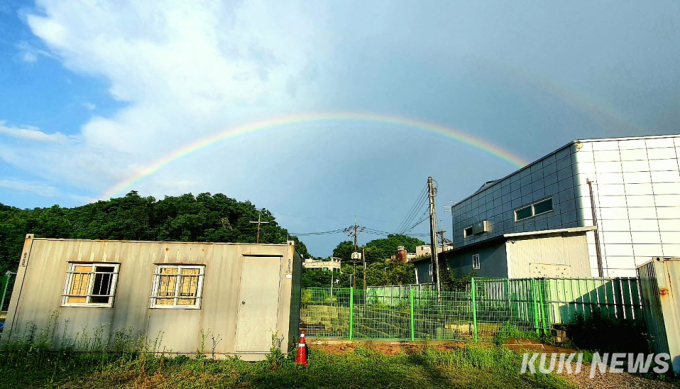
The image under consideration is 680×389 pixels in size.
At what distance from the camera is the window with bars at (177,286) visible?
9.34 meters

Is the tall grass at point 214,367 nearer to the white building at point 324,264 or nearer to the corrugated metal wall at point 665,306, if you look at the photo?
the corrugated metal wall at point 665,306

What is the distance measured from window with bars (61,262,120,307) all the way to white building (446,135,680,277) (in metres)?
14.9

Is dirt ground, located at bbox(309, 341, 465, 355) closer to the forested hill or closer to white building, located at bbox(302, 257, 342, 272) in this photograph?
the forested hill

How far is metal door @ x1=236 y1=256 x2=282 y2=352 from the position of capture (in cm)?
912

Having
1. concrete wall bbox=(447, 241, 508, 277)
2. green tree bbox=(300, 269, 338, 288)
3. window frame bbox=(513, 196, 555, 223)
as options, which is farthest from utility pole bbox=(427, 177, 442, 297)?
green tree bbox=(300, 269, 338, 288)

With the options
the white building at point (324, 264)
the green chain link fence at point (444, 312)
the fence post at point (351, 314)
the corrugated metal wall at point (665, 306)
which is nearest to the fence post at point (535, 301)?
the green chain link fence at point (444, 312)

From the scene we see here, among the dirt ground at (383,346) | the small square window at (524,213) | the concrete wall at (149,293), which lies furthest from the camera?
the small square window at (524,213)

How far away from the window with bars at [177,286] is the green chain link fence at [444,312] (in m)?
3.56

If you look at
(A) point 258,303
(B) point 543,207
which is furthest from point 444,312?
(B) point 543,207

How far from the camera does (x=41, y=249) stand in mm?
9484

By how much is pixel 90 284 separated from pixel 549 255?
17281 mm

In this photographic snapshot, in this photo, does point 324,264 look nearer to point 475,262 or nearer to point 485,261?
point 475,262

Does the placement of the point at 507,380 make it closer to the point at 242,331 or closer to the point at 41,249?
the point at 242,331

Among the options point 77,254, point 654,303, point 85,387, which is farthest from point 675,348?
point 77,254
